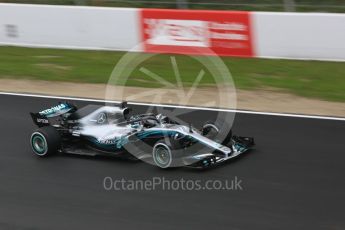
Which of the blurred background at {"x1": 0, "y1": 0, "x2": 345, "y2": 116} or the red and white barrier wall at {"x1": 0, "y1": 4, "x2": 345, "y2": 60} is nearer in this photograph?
the blurred background at {"x1": 0, "y1": 0, "x2": 345, "y2": 116}

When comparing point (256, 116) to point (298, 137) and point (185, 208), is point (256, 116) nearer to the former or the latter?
point (298, 137)

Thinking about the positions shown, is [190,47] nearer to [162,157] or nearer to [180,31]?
[180,31]

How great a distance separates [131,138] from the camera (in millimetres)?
8508

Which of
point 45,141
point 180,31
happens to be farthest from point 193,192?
point 180,31

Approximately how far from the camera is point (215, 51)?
51.8ft

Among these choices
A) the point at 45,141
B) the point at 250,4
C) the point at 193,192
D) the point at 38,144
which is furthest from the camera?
the point at 250,4

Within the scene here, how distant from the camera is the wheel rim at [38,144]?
9127mm

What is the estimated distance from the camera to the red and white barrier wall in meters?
14.8

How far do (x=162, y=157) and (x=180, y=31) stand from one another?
822 centimetres

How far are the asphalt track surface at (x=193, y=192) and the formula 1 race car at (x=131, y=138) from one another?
15 centimetres

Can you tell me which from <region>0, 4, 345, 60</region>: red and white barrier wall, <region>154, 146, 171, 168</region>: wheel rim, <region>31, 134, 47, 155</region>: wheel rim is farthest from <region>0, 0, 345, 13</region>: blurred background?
<region>154, 146, 171, 168</region>: wheel rim

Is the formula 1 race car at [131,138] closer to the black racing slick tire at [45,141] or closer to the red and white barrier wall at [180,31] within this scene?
the black racing slick tire at [45,141]

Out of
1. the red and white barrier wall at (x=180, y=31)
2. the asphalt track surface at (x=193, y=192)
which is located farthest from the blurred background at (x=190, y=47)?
the asphalt track surface at (x=193, y=192)

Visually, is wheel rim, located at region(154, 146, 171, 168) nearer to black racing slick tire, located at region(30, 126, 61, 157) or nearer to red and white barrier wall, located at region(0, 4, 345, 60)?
black racing slick tire, located at region(30, 126, 61, 157)
